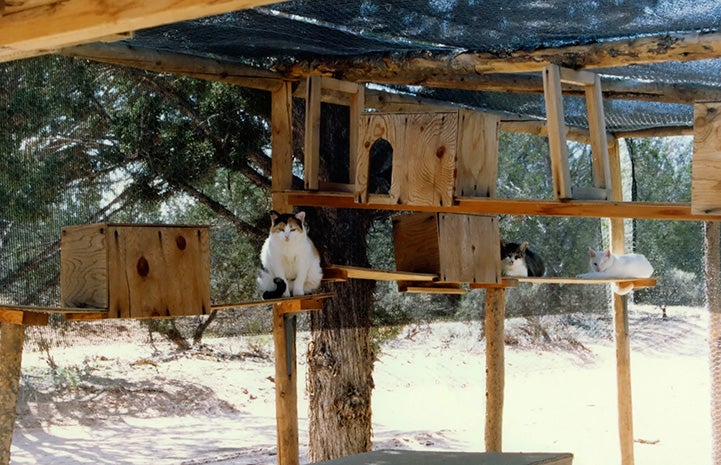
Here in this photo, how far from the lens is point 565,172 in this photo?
4660mm

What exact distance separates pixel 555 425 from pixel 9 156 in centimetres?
693

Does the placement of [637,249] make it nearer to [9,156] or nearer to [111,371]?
[111,371]

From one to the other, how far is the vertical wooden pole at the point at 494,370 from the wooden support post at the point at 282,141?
5.06 feet

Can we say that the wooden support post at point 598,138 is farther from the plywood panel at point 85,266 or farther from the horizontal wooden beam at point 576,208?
the plywood panel at point 85,266

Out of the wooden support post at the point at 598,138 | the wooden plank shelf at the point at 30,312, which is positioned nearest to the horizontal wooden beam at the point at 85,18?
the wooden plank shelf at the point at 30,312

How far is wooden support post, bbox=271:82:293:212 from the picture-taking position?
5.71 m

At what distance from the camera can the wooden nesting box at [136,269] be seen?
4.23 m

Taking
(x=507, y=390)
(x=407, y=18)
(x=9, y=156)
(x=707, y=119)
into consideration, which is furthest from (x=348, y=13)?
(x=507, y=390)

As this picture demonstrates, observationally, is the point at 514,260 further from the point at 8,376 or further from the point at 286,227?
the point at 8,376

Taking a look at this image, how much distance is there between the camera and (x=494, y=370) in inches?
245

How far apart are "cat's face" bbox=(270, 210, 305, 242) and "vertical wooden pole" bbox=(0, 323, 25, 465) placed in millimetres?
1656

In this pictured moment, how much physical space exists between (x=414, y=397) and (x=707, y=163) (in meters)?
8.28

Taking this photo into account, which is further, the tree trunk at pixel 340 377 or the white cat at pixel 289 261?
the tree trunk at pixel 340 377

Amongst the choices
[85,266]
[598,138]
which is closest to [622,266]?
[598,138]
